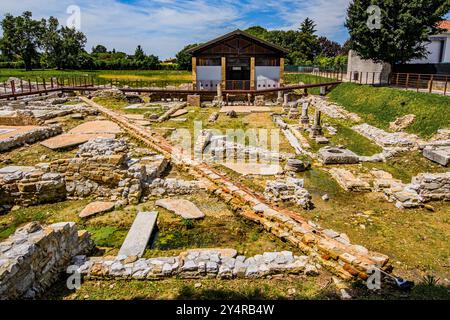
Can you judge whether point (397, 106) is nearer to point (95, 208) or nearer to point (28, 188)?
point (95, 208)

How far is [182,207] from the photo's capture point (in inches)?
334

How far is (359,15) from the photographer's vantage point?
25359 millimetres

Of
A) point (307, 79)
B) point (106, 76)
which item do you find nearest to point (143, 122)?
point (307, 79)

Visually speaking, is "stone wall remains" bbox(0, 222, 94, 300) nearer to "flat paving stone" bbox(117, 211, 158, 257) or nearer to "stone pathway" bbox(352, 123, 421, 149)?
"flat paving stone" bbox(117, 211, 158, 257)

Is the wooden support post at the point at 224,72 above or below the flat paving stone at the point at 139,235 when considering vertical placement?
above

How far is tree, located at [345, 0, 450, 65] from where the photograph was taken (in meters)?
22.5

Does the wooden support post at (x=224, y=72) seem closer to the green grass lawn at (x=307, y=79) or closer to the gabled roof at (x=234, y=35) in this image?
the gabled roof at (x=234, y=35)

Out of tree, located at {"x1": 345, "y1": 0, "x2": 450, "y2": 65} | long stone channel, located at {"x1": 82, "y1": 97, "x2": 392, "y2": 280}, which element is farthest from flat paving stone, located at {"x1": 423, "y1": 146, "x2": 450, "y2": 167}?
tree, located at {"x1": 345, "y1": 0, "x2": 450, "y2": 65}

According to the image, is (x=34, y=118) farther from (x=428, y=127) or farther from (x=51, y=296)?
(x=428, y=127)

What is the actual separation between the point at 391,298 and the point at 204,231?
3.97 metres

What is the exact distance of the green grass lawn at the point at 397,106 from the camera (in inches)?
643

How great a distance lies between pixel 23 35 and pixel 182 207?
2621 inches

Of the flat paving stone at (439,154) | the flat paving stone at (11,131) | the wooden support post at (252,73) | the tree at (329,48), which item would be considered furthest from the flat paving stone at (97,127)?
the tree at (329,48)

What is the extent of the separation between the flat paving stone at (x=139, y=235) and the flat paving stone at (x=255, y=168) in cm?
445
